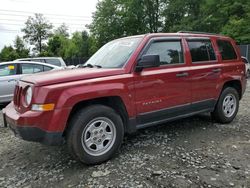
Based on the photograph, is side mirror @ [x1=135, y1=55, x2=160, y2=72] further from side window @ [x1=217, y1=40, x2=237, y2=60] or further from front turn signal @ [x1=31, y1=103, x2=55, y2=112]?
side window @ [x1=217, y1=40, x2=237, y2=60]

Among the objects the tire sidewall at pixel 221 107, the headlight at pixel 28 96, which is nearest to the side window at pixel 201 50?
the tire sidewall at pixel 221 107

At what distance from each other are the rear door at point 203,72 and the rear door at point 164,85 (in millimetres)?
199

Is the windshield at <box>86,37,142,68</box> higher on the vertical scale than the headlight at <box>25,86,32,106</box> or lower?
higher

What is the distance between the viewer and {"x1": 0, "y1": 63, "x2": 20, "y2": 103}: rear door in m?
7.88

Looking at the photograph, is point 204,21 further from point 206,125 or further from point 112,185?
point 112,185

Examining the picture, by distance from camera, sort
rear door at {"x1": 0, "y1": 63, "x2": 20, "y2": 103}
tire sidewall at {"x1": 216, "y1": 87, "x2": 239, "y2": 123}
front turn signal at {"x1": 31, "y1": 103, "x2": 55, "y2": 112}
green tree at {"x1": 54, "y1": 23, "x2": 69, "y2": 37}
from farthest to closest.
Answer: green tree at {"x1": 54, "y1": 23, "x2": 69, "y2": 37} < rear door at {"x1": 0, "y1": 63, "x2": 20, "y2": 103} < tire sidewall at {"x1": 216, "y1": 87, "x2": 239, "y2": 123} < front turn signal at {"x1": 31, "y1": 103, "x2": 55, "y2": 112}

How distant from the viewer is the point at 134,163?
371 cm

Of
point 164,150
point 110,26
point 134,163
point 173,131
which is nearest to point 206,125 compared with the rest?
point 173,131

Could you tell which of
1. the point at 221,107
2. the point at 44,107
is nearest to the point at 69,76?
the point at 44,107

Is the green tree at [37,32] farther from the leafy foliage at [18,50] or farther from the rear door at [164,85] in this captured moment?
the rear door at [164,85]

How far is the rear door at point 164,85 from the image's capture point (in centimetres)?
404

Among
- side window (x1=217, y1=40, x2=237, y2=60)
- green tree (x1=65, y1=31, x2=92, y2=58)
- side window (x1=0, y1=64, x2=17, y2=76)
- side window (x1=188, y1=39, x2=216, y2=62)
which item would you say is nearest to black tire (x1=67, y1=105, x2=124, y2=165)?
side window (x1=188, y1=39, x2=216, y2=62)

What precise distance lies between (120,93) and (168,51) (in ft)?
4.30

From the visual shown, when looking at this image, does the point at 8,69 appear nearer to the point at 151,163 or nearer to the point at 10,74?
the point at 10,74
